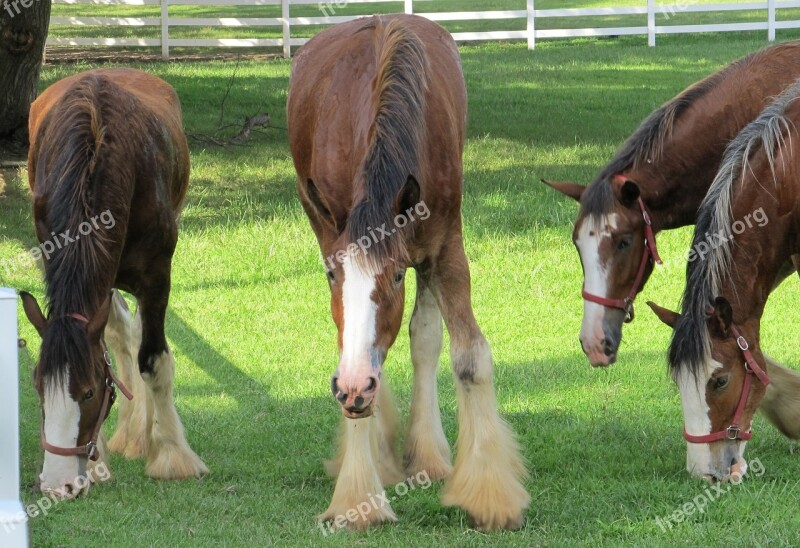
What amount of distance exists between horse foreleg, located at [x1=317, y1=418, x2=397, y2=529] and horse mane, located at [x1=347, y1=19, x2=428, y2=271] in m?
0.98

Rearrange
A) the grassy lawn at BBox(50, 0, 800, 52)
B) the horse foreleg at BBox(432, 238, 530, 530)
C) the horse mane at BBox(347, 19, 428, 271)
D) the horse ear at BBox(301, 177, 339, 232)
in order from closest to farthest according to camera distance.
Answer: the horse mane at BBox(347, 19, 428, 271), the horse ear at BBox(301, 177, 339, 232), the horse foreleg at BBox(432, 238, 530, 530), the grassy lawn at BBox(50, 0, 800, 52)

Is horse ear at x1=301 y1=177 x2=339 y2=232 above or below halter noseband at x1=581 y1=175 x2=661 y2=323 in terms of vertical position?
above

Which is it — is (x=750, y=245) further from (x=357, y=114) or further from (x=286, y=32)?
(x=286, y=32)

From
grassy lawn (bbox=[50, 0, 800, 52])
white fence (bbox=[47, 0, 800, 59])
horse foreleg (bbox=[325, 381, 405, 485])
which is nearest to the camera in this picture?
horse foreleg (bbox=[325, 381, 405, 485])

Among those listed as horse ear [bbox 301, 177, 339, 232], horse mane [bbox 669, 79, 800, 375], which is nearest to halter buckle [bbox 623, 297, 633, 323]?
horse mane [bbox 669, 79, 800, 375]

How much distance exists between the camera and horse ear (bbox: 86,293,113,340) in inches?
202

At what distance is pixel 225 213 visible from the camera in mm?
11273

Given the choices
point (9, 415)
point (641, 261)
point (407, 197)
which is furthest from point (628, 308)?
point (9, 415)

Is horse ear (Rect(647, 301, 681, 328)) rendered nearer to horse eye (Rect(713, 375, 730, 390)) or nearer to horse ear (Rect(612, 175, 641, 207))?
horse eye (Rect(713, 375, 730, 390))

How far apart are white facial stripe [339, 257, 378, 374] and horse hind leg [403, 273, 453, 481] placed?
4.32 feet

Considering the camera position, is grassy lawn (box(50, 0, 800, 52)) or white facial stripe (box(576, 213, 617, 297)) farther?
grassy lawn (box(50, 0, 800, 52))

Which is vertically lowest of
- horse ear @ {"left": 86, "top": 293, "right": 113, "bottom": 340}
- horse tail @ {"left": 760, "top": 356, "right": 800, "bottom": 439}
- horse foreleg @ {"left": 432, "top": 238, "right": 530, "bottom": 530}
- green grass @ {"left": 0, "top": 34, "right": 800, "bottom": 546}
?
green grass @ {"left": 0, "top": 34, "right": 800, "bottom": 546}

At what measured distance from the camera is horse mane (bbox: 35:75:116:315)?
517 cm

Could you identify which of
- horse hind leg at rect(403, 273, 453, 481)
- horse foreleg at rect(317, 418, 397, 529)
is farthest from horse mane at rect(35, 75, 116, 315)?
horse hind leg at rect(403, 273, 453, 481)
